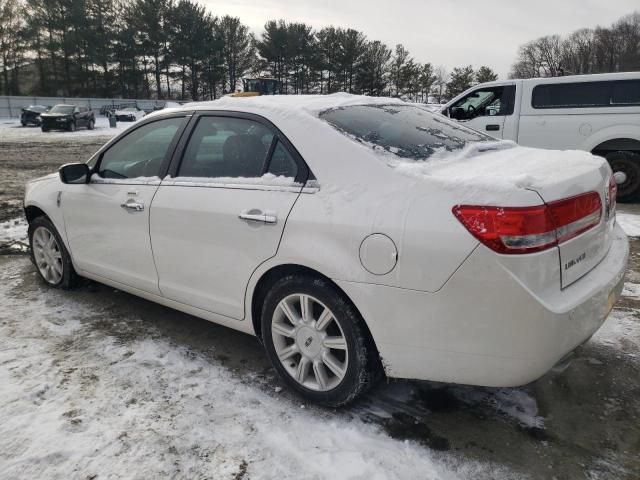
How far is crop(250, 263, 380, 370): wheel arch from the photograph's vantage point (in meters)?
2.44

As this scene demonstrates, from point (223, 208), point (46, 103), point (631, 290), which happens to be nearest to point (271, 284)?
point (223, 208)

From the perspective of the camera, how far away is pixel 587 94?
7.98m

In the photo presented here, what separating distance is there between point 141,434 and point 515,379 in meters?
1.74

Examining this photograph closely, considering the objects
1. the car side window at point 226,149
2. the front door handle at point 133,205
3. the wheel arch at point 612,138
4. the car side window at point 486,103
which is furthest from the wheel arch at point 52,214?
the wheel arch at point 612,138

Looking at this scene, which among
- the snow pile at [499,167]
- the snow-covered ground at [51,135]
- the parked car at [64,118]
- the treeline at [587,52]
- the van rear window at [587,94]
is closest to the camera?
the snow pile at [499,167]

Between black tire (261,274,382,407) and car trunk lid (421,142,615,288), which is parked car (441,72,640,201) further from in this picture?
black tire (261,274,382,407)

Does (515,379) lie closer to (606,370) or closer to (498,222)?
(498,222)

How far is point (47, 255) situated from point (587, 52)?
10880 cm

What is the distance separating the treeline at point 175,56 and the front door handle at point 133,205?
54.0m

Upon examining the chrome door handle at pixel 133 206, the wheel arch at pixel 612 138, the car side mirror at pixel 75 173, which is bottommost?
the chrome door handle at pixel 133 206

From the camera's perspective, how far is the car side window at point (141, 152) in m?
3.38

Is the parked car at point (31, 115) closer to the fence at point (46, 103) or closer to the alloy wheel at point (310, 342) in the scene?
the fence at point (46, 103)

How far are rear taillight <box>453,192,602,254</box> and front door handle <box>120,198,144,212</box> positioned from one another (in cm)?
210

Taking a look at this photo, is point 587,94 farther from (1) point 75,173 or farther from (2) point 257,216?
(1) point 75,173
